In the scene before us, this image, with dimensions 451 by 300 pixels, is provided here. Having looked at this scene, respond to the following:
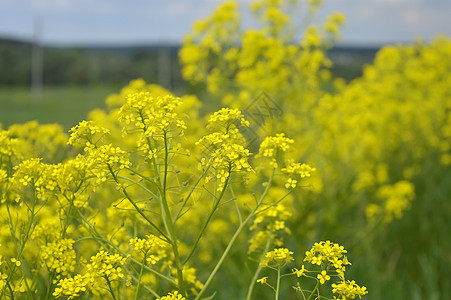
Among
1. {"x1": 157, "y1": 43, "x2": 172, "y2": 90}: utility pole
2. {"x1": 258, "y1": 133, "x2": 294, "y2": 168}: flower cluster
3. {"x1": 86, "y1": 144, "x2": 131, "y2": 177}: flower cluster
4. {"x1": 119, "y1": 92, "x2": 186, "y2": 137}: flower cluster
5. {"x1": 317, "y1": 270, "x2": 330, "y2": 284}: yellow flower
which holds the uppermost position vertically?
{"x1": 157, "y1": 43, "x2": 172, "y2": 90}: utility pole

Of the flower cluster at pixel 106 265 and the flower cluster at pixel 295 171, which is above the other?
the flower cluster at pixel 295 171

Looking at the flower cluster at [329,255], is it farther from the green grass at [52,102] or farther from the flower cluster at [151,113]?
the green grass at [52,102]

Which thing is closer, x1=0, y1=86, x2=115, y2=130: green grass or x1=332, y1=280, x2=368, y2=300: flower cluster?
x1=332, y1=280, x2=368, y2=300: flower cluster

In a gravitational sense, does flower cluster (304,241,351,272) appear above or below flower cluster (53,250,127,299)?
above

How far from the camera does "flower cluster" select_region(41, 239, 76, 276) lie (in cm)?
115

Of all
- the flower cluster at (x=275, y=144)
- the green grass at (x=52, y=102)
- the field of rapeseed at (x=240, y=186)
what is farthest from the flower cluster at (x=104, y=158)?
the green grass at (x=52, y=102)

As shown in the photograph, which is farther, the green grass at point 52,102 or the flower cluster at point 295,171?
the green grass at point 52,102

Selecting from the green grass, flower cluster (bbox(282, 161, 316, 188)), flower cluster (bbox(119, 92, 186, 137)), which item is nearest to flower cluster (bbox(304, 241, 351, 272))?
flower cluster (bbox(282, 161, 316, 188))

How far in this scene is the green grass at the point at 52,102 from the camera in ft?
54.0

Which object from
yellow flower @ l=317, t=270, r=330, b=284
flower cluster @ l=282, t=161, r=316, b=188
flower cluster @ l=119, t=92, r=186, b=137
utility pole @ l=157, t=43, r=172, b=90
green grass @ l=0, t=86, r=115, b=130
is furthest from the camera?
utility pole @ l=157, t=43, r=172, b=90

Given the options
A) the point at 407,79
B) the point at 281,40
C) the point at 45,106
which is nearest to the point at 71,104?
the point at 45,106

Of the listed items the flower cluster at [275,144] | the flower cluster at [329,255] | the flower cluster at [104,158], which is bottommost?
the flower cluster at [329,255]

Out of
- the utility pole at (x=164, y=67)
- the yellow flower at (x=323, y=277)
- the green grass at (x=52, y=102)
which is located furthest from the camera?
the utility pole at (x=164, y=67)

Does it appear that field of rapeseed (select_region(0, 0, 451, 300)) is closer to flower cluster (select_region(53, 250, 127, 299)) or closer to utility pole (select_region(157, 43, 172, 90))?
flower cluster (select_region(53, 250, 127, 299))
